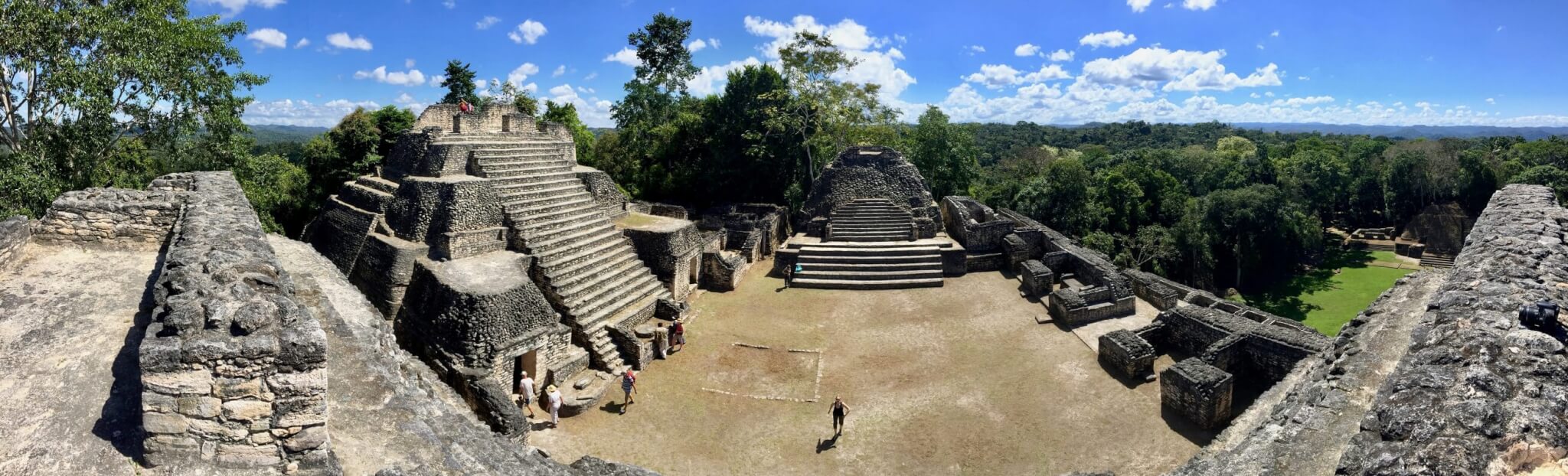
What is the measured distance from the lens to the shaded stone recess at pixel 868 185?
882 inches

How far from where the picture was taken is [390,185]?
1584 centimetres

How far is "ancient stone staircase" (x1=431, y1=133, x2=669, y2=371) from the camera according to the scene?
44.1 feet

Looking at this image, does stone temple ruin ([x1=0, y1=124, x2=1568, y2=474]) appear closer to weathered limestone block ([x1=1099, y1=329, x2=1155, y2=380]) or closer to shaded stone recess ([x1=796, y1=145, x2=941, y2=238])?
weathered limestone block ([x1=1099, y1=329, x2=1155, y2=380])

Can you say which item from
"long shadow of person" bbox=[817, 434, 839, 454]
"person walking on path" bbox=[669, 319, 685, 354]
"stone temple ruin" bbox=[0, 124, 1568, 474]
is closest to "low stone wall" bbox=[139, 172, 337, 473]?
"stone temple ruin" bbox=[0, 124, 1568, 474]

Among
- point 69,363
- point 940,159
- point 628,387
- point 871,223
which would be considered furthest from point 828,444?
point 940,159

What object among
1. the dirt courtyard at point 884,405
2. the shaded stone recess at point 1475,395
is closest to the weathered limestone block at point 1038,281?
the dirt courtyard at point 884,405

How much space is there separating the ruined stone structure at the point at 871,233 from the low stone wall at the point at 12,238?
44.6 ft

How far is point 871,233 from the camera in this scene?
20531 mm

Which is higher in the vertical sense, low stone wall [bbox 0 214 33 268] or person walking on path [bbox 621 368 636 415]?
low stone wall [bbox 0 214 33 268]

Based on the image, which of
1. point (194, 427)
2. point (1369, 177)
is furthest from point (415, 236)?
point (1369, 177)

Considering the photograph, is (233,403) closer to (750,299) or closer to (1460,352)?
(1460,352)

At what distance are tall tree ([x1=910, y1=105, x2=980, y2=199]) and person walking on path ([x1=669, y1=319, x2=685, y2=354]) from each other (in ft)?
60.2

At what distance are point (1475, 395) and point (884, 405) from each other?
8.14 metres

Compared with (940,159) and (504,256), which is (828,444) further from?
(940,159)
